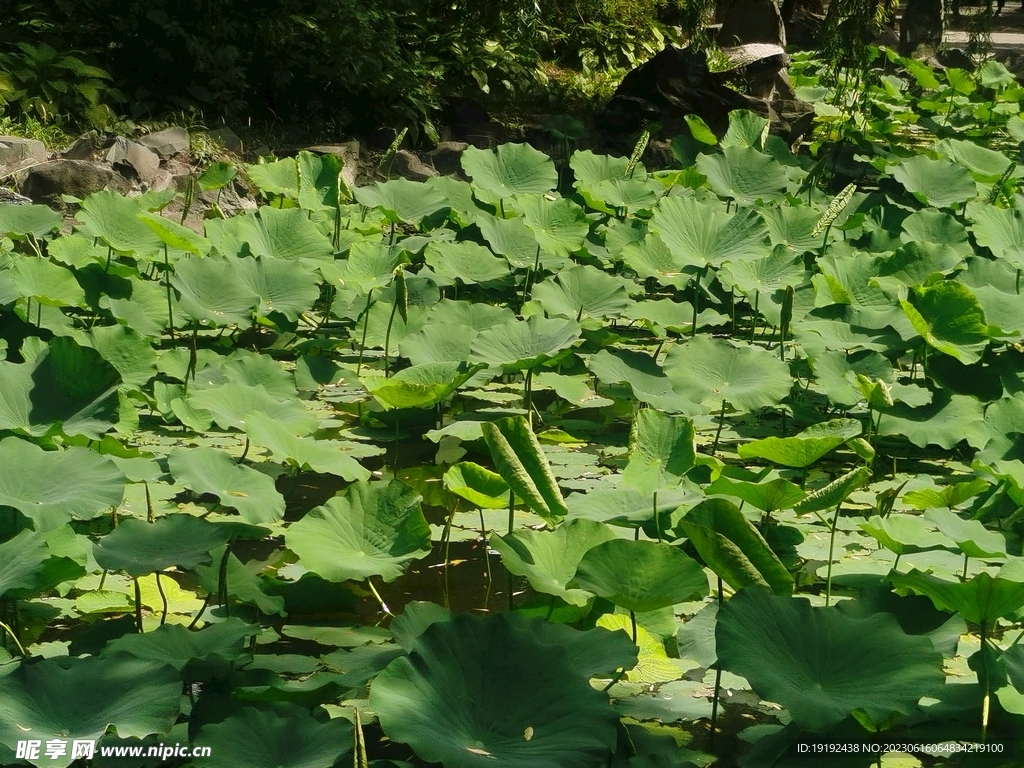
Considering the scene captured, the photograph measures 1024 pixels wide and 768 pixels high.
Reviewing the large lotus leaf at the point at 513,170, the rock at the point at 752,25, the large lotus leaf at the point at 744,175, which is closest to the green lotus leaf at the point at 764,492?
the large lotus leaf at the point at 513,170

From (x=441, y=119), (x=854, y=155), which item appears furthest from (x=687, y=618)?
(x=441, y=119)

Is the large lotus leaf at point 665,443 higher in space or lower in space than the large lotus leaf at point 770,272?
lower

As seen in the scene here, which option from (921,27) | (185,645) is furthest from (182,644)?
(921,27)

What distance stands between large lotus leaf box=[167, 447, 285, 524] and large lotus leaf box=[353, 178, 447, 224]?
2.00 m

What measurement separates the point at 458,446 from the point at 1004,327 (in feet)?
4.47

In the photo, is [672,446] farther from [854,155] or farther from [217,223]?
[854,155]

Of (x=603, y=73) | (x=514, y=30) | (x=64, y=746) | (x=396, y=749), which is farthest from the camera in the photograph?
(x=603, y=73)

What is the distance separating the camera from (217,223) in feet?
11.5

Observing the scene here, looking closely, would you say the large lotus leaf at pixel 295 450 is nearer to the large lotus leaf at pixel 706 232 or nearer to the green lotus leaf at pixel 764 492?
the green lotus leaf at pixel 764 492

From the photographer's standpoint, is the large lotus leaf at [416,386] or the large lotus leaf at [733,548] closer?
the large lotus leaf at [733,548]

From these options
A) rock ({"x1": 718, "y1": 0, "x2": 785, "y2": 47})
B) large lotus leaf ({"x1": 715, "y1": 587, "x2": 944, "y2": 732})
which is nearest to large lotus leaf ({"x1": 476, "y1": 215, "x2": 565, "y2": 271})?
large lotus leaf ({"x1": 715, "y1": 587, "x2": 944, "y2": 732})

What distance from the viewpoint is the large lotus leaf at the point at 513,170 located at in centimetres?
420

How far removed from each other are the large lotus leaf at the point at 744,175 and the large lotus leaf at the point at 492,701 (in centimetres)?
310

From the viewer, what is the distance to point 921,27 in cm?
1059
